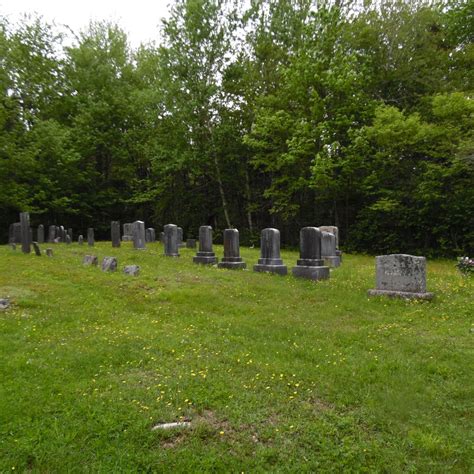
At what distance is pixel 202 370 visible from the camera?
16.8 feet

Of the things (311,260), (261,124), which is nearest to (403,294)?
(311,260)

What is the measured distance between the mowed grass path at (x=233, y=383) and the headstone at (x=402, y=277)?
0.49 meters

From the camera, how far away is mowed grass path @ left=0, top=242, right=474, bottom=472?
11.2 ft

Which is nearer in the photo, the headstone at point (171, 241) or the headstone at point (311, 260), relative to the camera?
the headstone at point (311, 260)

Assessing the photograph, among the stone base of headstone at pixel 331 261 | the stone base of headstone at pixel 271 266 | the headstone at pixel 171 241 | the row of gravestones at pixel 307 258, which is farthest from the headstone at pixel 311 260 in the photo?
the headstone at pixel 171 241

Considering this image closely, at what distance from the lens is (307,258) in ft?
39.1

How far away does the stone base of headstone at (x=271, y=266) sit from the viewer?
41.1 feet

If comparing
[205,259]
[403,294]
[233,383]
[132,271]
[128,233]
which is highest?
[128,233]

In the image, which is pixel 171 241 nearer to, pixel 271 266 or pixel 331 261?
pixel 271 266

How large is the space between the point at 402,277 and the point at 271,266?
4.41 meters

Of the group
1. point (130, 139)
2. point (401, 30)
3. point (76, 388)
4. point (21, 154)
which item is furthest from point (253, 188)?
point (76, 388)

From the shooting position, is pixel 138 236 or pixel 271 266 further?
pixel 138 236

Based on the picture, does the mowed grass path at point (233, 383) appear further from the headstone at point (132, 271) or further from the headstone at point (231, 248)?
the headstone at point (231, 248)

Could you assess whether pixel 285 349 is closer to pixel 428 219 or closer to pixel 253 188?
pixel 428 219
